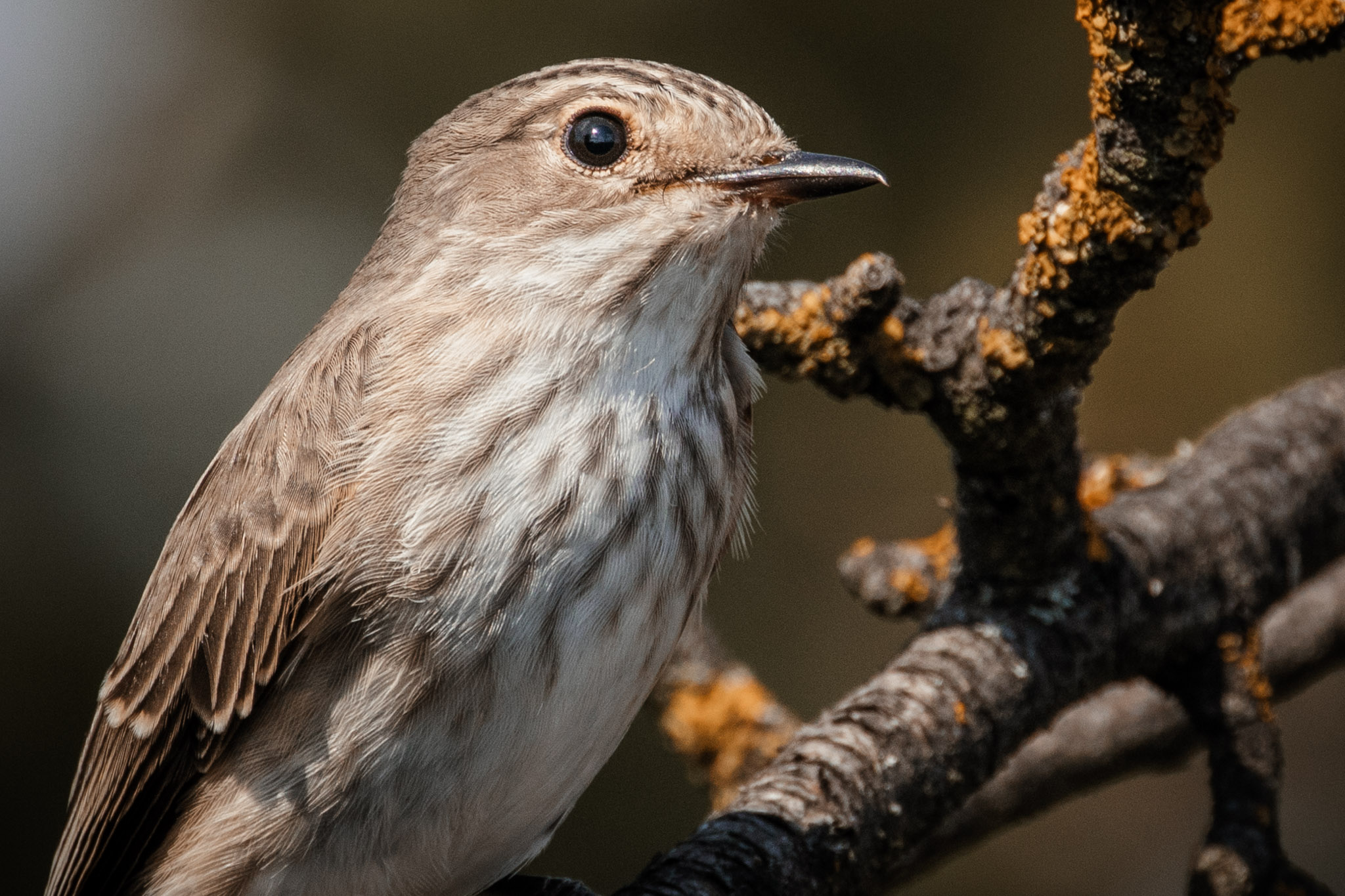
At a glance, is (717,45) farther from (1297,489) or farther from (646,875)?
(646,875)

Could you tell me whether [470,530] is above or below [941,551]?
below

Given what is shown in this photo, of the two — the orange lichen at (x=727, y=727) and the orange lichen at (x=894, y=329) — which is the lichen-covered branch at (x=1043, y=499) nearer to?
the orange lichen at (x=894, y=329)

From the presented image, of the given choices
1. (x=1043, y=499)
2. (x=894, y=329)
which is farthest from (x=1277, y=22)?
(x=1043, y=499)

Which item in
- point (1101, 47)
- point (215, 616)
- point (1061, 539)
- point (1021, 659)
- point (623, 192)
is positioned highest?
point (1101, 47)

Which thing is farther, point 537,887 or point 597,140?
point 537,887

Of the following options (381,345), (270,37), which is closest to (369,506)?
(381,345)

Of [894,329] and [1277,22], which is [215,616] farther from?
[1277,22]

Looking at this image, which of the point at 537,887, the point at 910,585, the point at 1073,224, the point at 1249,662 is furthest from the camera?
the point at 910,585
